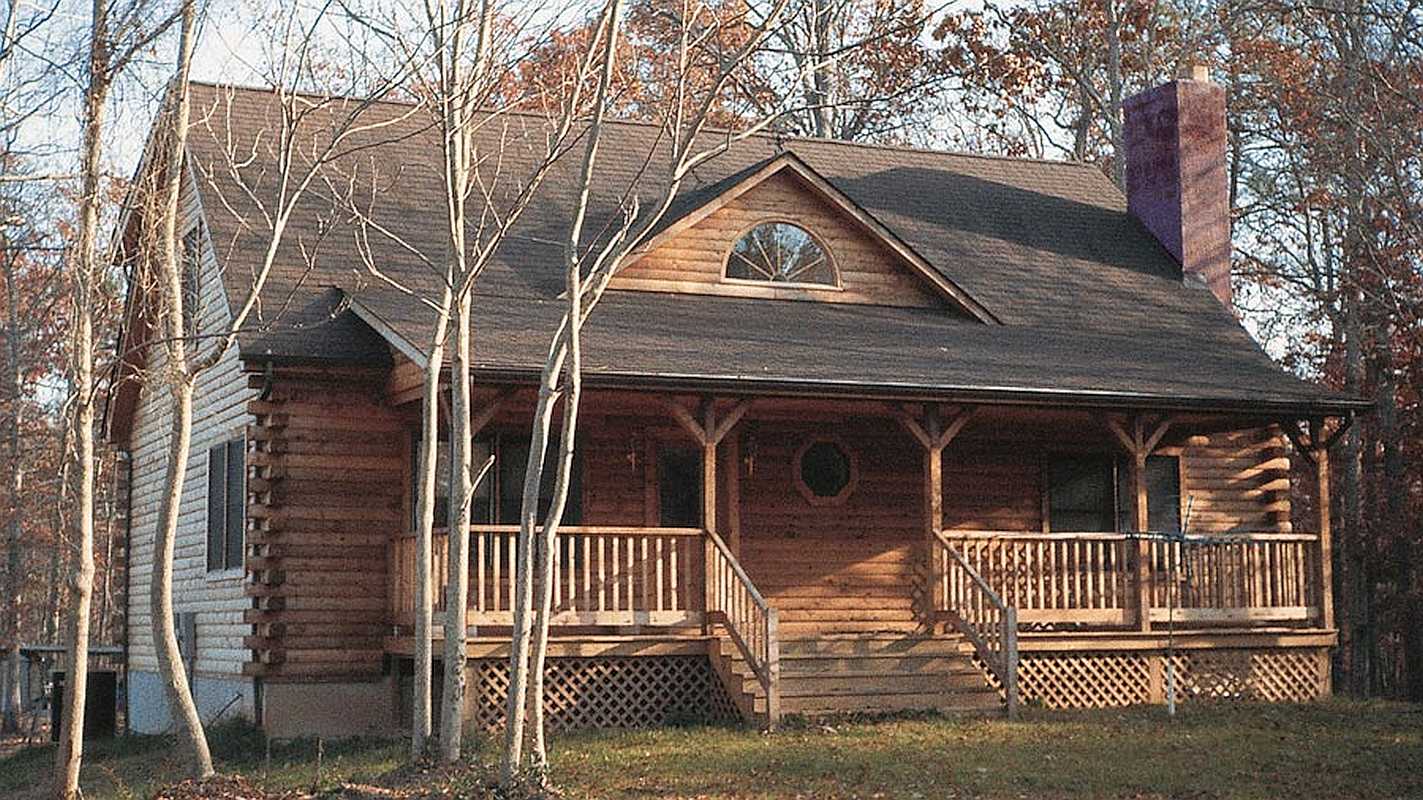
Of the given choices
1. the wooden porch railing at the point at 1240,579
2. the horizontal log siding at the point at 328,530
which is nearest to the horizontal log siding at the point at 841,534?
the wooden porch railing at the point at 1240,579

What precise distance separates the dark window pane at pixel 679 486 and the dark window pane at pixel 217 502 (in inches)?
185

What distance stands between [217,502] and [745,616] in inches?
258

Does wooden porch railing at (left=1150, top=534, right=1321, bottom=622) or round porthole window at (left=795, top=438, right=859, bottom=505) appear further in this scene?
round porthole window at (left=795, top=438, right=859, bottom=505)

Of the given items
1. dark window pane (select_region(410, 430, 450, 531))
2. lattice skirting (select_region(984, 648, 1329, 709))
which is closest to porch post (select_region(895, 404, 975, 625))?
lattice skirting (select_region(984, 648, 1329, 709))

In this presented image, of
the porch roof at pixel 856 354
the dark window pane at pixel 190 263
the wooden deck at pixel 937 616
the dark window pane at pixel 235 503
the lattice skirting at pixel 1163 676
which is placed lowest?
the lattice skirting at pixel 1163 676

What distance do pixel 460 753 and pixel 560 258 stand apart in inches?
314

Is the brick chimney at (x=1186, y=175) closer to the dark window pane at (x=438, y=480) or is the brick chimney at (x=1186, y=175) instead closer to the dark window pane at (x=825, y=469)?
the dark window pane at (x=825, y=469)

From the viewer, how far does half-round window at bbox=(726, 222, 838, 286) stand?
21094 millimetres

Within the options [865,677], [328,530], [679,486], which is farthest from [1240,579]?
[328,530]

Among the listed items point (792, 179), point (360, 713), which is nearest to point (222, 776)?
point (360, 713)

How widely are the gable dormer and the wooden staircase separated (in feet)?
15.5

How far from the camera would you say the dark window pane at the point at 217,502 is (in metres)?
20.1

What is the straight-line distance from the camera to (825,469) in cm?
2030

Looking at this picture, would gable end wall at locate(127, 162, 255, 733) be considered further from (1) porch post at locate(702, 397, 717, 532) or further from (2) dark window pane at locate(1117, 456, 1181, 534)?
(2) dark window pane at locate(1117, 456, 1181, 534)
